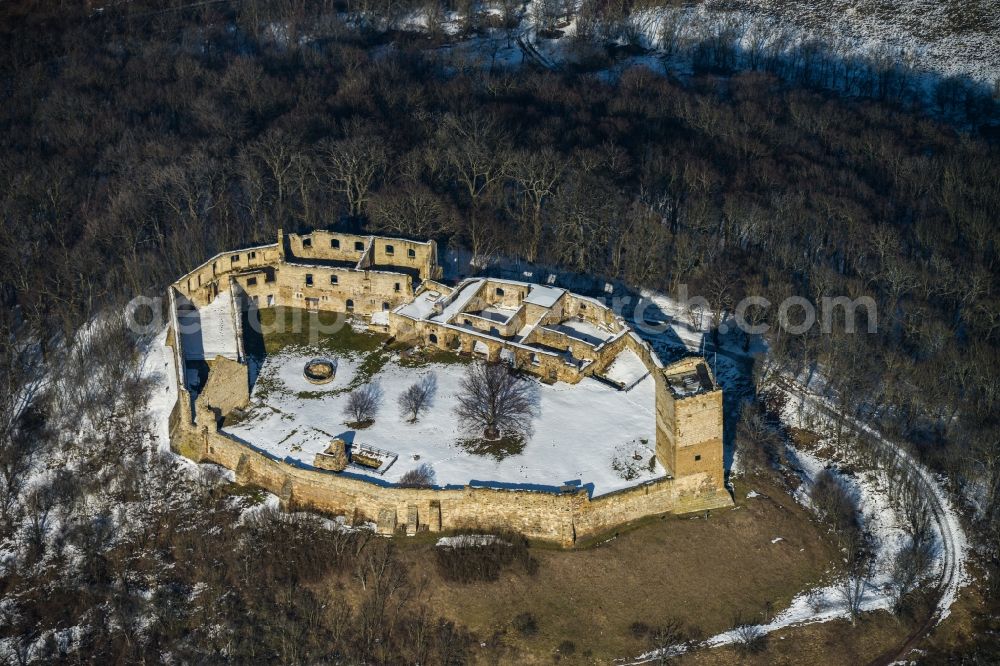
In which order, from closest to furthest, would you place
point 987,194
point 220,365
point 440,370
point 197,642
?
point 197,642 < point 220,365 < point 440,370 < point 987,194

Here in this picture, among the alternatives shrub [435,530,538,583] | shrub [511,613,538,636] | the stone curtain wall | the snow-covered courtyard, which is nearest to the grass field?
shrub [511,613,538,636]

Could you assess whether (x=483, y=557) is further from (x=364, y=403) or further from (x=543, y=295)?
(x=543, y=295)

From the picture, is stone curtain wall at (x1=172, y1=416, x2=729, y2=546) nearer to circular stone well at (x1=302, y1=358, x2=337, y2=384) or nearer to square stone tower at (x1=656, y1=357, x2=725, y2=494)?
square stone tower at (x1=656, y1=357, x2=725, y2=494)

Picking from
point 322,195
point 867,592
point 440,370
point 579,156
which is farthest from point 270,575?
point 579,156

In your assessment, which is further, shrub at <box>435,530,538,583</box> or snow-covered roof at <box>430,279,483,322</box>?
snow-covered roof at <box>430,279,483,322</box>

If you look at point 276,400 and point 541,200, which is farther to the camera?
point 541,200

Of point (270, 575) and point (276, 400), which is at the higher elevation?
point (276, 400)

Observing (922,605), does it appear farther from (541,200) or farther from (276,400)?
(541,200)
